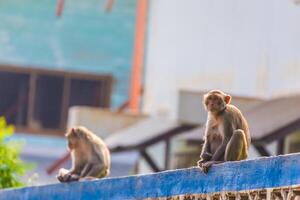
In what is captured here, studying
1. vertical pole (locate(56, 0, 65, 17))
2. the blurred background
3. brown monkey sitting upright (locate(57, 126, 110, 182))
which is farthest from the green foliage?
vertical pole (locate(56, 0, 65, 17))

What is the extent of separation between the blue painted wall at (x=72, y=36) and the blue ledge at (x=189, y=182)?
12.3 m

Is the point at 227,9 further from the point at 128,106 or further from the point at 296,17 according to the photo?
the point at 128,106

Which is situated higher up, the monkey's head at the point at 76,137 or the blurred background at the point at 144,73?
the blurred background at the point at 144,73

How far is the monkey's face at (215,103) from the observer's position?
10.0 m

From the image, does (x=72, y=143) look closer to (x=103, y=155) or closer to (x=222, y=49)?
(x=103, y=155)

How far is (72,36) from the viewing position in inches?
1027

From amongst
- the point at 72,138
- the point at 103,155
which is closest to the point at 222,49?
the point at 72,138

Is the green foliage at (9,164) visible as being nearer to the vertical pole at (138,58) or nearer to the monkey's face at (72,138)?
the monkey's face at (72,138)

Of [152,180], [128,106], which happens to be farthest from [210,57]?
[152,180]

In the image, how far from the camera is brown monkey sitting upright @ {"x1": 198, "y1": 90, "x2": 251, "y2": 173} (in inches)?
375

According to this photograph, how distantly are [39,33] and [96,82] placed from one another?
1.54 m

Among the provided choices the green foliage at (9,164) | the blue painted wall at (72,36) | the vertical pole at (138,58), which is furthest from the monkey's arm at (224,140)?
the blue painted wall at (72,36)

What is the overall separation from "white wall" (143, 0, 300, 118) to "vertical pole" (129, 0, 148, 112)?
60.4 inches

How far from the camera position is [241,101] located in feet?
57.9
